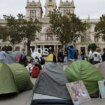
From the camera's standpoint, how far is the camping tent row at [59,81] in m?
9.80

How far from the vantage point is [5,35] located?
201 ft

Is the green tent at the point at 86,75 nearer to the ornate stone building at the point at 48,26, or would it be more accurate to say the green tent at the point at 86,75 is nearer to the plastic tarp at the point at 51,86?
the plastic tarp at the point at 51,86

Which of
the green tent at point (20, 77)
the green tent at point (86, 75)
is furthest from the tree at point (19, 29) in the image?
the green tent at point (86, 75)

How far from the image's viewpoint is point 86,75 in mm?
11062

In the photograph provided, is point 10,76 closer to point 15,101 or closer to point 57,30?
point 15,101

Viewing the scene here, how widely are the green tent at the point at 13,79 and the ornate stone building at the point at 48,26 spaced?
3043 inches

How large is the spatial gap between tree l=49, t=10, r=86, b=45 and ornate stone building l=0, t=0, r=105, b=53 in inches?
1296

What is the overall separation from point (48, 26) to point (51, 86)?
288 ft

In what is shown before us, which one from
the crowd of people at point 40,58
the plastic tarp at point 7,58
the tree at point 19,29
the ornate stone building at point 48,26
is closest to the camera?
the crowd of people at point 40,58

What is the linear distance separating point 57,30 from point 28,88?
1611 inches

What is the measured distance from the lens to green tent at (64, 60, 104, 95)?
36.1 ft

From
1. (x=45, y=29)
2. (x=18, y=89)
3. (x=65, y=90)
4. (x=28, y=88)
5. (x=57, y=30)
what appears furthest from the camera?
(x=45, y=29)

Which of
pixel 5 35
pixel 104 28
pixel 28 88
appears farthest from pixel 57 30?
pixel 28 88

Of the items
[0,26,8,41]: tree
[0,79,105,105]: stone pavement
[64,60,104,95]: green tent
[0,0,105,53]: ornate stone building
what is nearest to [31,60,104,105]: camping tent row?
[64,60,104,95]: green tent
